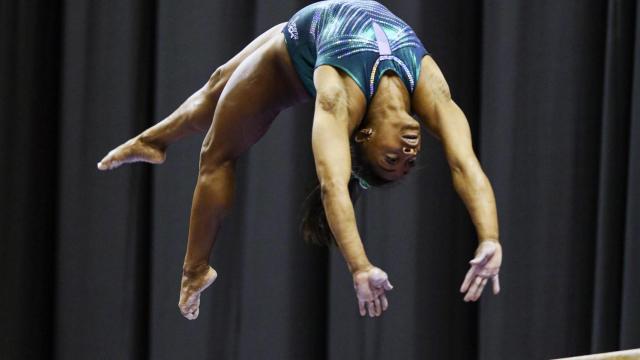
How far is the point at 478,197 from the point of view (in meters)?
2.97

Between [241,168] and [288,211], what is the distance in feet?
1.07

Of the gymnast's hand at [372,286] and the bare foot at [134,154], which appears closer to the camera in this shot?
the gymnast's hand at [372,286]

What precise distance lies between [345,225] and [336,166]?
165 mm

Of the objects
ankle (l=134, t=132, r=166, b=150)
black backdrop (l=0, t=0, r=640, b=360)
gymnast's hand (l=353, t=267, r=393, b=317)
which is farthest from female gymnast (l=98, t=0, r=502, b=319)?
black backdrop (l=0, t=0, r=640, b=360)

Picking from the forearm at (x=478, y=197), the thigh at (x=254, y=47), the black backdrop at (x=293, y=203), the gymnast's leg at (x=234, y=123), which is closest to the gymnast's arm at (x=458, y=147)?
the forearm at (x=478, y=197)

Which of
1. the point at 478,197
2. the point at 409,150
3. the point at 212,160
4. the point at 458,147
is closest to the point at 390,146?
the point at 409,150

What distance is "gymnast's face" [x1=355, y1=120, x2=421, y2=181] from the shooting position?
3076 mm

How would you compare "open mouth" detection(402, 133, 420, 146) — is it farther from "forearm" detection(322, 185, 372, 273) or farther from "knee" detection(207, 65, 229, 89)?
Answer: "knee" detection(207, 65, 229, 89)

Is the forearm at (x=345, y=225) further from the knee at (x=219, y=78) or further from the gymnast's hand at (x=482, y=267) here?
the knee at (x=219, y=78)

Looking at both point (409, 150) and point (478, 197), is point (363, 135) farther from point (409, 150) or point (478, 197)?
point (478, 197)

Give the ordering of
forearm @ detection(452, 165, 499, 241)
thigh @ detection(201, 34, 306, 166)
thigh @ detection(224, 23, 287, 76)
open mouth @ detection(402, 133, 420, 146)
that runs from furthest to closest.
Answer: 1. thigh @ detection(224, 23, 287, 76)
2. thigh @ detection(201, 34, 306, 166)
3. open mouth @ detection(402, 133, 420, 146)
4. forearm @ detection(452, 165, 499, 241)

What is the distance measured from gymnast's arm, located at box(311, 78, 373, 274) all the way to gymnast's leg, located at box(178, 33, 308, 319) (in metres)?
0.36

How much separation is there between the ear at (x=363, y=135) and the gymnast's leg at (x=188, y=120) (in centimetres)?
57

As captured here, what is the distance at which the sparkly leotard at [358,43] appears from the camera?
312 cm
